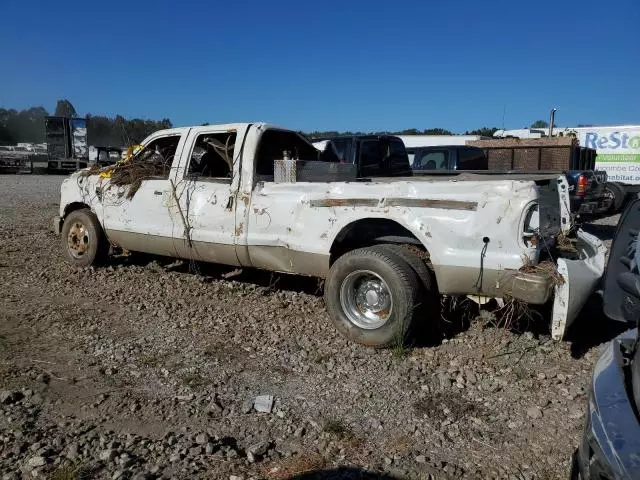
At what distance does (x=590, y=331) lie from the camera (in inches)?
199

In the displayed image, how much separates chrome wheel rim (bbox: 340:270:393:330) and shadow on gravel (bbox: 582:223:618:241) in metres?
7.27

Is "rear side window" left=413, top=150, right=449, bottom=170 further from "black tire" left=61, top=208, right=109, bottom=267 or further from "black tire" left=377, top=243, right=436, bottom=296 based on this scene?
"black tire" left=377, top=243, right=436, bottom=296

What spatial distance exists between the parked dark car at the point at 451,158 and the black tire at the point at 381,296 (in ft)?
24.5

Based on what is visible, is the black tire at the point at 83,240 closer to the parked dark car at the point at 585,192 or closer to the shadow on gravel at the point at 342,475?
the shadow on gravel at the point at 342,475

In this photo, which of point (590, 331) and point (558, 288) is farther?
point (590, 331)

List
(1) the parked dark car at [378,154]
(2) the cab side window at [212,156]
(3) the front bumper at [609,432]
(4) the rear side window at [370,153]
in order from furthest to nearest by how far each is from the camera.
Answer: (4) the rear side window at [370,153], (1) the parked dark car at [378,154], (2) the cab side window at [212,156], (3) the front bumper at [609,432]

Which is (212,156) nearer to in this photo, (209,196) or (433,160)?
(209,196)

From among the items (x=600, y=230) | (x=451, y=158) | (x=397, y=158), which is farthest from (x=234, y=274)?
(x=600, y=230)

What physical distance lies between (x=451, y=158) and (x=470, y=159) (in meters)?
0.47

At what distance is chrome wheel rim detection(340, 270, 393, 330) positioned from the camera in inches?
187

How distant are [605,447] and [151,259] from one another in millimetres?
7034

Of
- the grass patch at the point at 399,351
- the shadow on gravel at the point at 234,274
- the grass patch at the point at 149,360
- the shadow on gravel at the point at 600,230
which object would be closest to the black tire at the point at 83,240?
the shadow on gravel at the point at 234,274

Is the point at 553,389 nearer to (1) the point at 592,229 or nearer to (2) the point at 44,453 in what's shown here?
(2) the point at 44,453

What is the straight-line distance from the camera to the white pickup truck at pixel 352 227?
4148 millimetres
